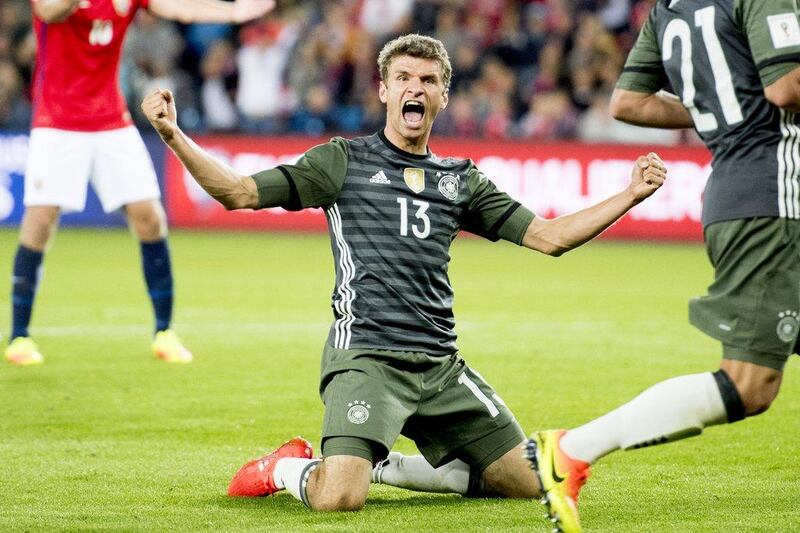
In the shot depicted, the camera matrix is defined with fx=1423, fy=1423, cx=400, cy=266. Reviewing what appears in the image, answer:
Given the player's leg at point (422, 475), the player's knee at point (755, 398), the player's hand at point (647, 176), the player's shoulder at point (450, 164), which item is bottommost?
the player's leg at point (422, 475)

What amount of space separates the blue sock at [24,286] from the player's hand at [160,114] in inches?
162

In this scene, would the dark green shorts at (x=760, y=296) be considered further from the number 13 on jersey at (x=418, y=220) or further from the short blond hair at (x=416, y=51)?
the short blond hair at (x=416, y=51)

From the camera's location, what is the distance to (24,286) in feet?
28.6

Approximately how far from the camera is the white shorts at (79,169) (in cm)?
869

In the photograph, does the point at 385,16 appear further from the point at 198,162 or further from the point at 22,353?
the point at 198,162

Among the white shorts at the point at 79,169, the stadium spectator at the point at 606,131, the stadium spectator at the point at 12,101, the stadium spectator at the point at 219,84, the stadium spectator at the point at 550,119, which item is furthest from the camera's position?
the stadium spectator at the point at 219,84

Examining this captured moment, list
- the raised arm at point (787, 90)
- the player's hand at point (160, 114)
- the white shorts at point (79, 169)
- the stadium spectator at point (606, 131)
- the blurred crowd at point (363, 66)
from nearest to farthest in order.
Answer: the raised arm at point (787, 90)
the player's hand at point (160, 114)
the white shorts at point (79, 169)
the stadium spectator at point (606, 131)
the blurred crowd at point (363, 66)

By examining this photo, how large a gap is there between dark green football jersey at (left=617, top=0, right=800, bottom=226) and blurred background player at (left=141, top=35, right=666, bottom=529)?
21.1 inches

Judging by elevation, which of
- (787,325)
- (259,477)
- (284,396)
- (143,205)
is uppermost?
(787,325)

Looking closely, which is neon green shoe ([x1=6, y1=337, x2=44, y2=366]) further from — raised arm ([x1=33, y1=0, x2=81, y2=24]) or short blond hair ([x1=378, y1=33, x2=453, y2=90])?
short blond hair ([x1=378, y1=33, x2=453, y2=90])

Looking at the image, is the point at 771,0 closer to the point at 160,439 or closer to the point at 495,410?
the point at 495,410

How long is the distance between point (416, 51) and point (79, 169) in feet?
12.5

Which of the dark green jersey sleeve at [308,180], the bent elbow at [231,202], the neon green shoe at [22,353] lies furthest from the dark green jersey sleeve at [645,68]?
the neon green shoe at [22,353]

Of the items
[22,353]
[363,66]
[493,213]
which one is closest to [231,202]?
[493,213]
